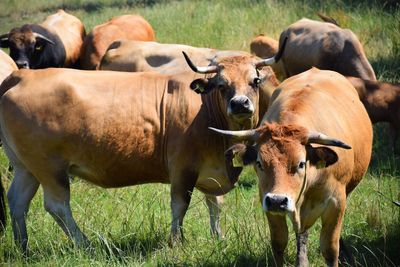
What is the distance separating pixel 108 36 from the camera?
15.4 metres

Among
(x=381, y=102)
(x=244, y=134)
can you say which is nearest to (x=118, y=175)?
(x=244, y=134)

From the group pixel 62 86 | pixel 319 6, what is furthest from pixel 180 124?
pixel 319 6

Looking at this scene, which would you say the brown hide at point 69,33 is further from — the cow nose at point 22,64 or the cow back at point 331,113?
the cow back at point 331,113

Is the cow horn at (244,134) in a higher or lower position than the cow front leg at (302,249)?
higher

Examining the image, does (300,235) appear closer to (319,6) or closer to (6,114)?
(6,114)

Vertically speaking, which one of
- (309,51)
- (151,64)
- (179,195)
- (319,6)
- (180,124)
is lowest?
(319,6)

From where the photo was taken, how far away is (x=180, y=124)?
324 inches

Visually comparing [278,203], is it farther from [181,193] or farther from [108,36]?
[108,36]

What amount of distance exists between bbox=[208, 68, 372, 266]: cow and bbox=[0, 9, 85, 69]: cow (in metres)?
8.65

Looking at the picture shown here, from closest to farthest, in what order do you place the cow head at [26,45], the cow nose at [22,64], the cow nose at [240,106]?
the cow nose at [240,106], the cow nose at [22,64], the cow head at [26,45]

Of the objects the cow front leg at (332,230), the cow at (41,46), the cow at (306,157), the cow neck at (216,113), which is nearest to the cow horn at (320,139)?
the cow at (306,157)

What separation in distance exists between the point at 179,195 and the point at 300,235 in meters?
1.47

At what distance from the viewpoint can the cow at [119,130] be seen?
790 cm

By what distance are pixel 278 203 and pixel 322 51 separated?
8.60 meters
